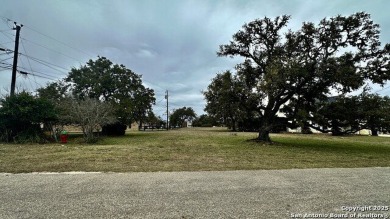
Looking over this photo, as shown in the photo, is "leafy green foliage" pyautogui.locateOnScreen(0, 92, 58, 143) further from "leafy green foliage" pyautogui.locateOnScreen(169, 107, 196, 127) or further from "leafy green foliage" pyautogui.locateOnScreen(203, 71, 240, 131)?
"leafy green foliage" pyautogui.locateOnScreen(169, 107, 196, 127)

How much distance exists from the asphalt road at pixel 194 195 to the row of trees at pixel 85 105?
510 inches

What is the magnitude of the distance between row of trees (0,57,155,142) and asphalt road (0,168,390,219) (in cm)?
1295

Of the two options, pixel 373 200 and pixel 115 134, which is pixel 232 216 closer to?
pixel 373 200

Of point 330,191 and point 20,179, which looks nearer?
point 330,191

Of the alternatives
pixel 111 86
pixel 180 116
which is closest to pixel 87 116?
pixel 111 86

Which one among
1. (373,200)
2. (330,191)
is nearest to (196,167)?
(330,191)

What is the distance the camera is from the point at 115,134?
2916 centimetres

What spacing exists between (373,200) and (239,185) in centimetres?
238

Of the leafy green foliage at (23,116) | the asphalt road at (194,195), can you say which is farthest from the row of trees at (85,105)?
the asphalt road at (194,195)

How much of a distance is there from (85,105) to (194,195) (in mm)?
16716

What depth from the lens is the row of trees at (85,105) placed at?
658 inches

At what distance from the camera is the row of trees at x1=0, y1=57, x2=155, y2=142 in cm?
1670

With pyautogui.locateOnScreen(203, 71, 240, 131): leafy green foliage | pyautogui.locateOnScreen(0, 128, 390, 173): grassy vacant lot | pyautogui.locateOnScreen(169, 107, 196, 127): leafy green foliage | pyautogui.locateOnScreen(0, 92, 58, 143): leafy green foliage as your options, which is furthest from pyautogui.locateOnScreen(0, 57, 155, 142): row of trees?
pyautogui.locateOnScreen(169, 107, 196, 127): leafy green foliage

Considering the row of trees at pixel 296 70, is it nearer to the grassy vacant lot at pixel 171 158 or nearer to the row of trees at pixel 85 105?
the grassy vacant lot at pixel 171 158
